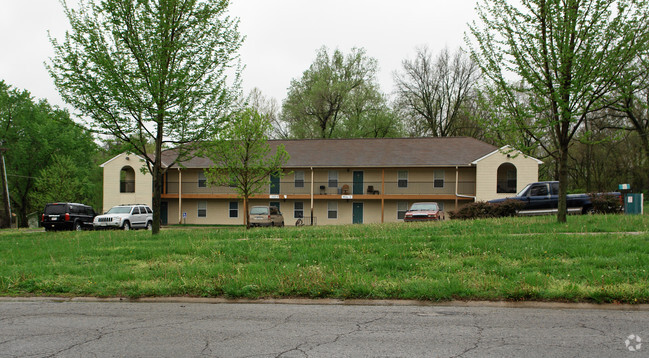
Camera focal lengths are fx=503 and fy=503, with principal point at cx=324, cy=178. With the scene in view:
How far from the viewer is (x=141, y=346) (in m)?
5.98

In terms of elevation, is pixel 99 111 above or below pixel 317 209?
above

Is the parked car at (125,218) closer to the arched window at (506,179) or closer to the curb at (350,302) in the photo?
the curb at (350,302)

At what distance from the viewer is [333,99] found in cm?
5425

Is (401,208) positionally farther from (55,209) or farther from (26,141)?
(26,141)

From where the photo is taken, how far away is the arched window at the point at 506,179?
3569cm

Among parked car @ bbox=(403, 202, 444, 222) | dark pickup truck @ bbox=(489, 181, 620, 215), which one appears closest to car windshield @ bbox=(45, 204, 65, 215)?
parked car @ bbox=(403, 202, 444, 222)

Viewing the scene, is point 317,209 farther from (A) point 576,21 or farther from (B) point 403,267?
(B) point 403,267

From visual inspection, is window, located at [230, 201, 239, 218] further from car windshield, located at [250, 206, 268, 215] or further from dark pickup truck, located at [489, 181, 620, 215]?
dark pickup truck, located at [489, 181, 620, 215]

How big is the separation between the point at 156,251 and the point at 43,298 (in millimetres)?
3945

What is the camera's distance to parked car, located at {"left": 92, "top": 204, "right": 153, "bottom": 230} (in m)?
29.1

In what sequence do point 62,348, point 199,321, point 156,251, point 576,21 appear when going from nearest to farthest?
point 62,348 < point 199,321 < point 156,251 < point 576,21

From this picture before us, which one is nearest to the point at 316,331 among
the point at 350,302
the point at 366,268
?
the point at 350,302

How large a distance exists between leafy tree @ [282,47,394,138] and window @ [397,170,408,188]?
15.1 m

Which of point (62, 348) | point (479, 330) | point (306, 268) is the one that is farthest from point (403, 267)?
point (62, 348)
